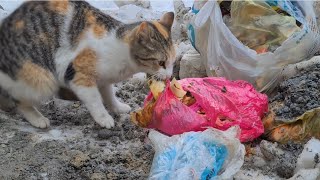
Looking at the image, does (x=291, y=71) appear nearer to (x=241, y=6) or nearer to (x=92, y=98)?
(x=241, y=6)

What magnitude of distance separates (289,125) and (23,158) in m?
1.16

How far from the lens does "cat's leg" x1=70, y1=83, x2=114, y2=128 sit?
2338 millimetres

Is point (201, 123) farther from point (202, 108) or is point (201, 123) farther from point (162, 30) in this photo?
point (162, 30)

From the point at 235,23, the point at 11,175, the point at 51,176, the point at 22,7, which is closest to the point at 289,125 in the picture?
the point at 235,23

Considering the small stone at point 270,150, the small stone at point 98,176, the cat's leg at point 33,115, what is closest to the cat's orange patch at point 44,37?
the cat's leg at point 33,115

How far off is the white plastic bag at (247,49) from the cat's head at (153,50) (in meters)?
0.42

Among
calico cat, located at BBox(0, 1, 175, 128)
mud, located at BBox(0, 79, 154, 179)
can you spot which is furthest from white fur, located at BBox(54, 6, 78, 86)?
mud, located at BBox(0, 79, 154, 179)

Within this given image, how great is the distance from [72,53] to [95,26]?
17cm

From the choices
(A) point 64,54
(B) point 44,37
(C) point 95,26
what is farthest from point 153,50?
(B) point 44,37

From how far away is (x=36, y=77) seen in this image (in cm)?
234

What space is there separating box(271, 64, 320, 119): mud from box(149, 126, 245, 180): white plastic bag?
1.20 feet

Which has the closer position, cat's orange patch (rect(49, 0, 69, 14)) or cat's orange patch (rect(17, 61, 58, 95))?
cat's orange patch (rect(17, 61, 58, 95))

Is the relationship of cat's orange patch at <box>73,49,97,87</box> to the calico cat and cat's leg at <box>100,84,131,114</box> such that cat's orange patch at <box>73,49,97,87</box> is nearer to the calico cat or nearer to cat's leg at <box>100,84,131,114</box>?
the calico cat

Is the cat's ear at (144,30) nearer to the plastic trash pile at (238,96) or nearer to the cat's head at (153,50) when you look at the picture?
the cat's head at (153,50)
